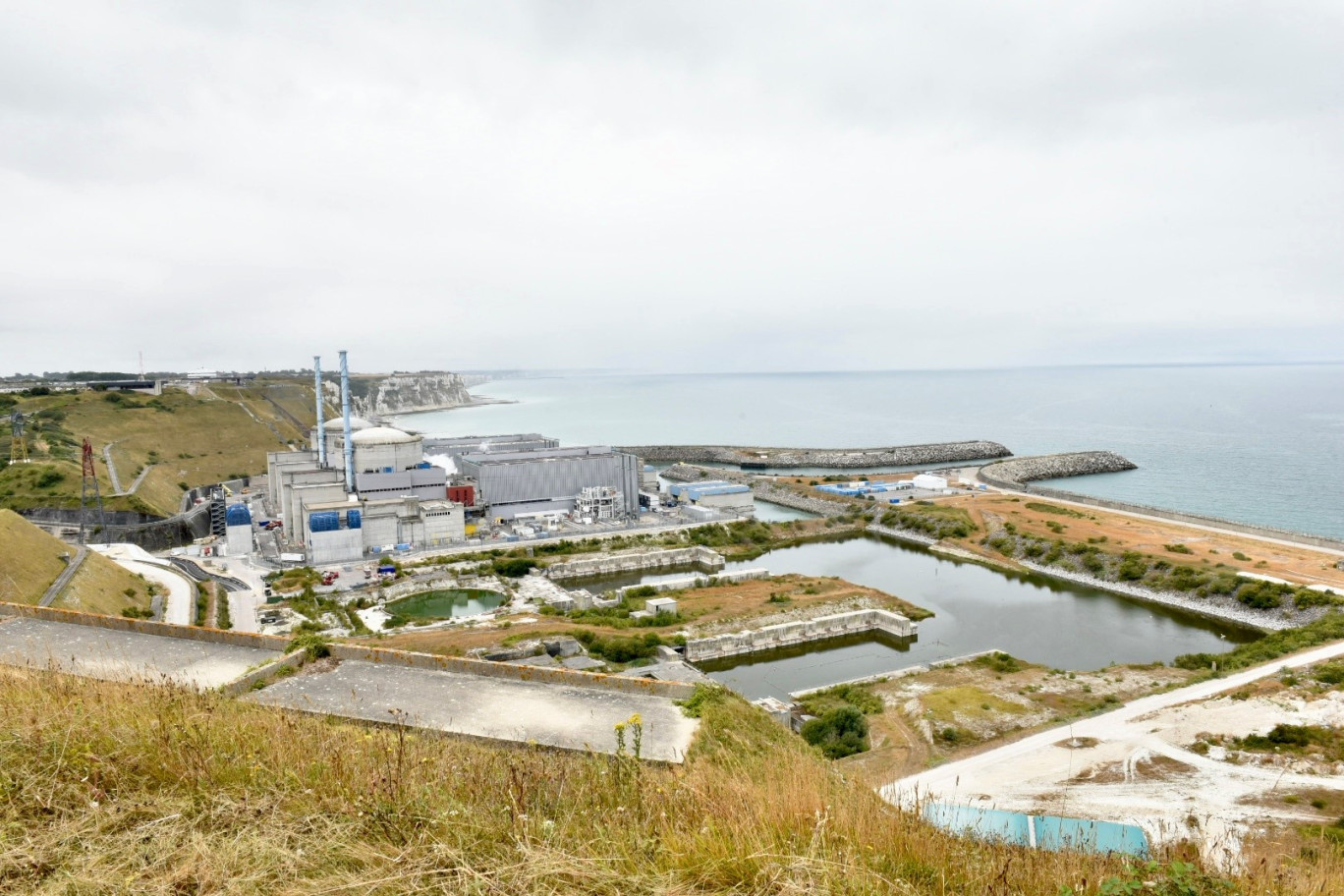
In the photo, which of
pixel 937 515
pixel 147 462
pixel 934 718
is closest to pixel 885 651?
pixel 934 718

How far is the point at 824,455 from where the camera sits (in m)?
56.8

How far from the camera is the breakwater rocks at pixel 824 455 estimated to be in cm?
5534

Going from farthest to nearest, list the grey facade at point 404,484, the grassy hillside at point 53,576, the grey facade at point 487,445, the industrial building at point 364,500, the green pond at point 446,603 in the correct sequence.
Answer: the grey facade at point 487,445 < the grey facade at point 404,484 < the industrial building at point 364,500 < the green pond at point 446,603 < the grassy hillside at point 53,576

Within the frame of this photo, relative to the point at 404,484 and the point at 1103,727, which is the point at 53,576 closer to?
the point at 404,484

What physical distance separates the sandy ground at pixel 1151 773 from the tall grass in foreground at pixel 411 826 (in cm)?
578

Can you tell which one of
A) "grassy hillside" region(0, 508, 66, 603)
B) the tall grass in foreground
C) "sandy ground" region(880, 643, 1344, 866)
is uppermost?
the tall grass in foreground

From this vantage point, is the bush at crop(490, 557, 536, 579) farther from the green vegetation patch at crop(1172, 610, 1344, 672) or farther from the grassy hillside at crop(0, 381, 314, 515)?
the green vegetation patch at crop(1172, 610, 1344, 672)

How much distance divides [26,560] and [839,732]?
61.7 feet

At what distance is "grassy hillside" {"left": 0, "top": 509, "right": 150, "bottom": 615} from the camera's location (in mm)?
15742

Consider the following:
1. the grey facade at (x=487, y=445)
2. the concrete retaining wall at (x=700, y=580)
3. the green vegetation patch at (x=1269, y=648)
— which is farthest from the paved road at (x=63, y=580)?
the green vegetation patch at (x=1269, y=648)

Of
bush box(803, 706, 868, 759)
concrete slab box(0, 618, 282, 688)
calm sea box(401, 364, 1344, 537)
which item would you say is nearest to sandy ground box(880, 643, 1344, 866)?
bush box(803, 706, 868, 759)

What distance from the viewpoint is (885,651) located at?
→ 19188 millimetres

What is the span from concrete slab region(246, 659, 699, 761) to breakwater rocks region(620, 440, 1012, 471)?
49.3 m

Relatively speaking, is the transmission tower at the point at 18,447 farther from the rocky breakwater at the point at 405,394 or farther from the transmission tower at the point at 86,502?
the rocky breakwater at the point at 405,394
